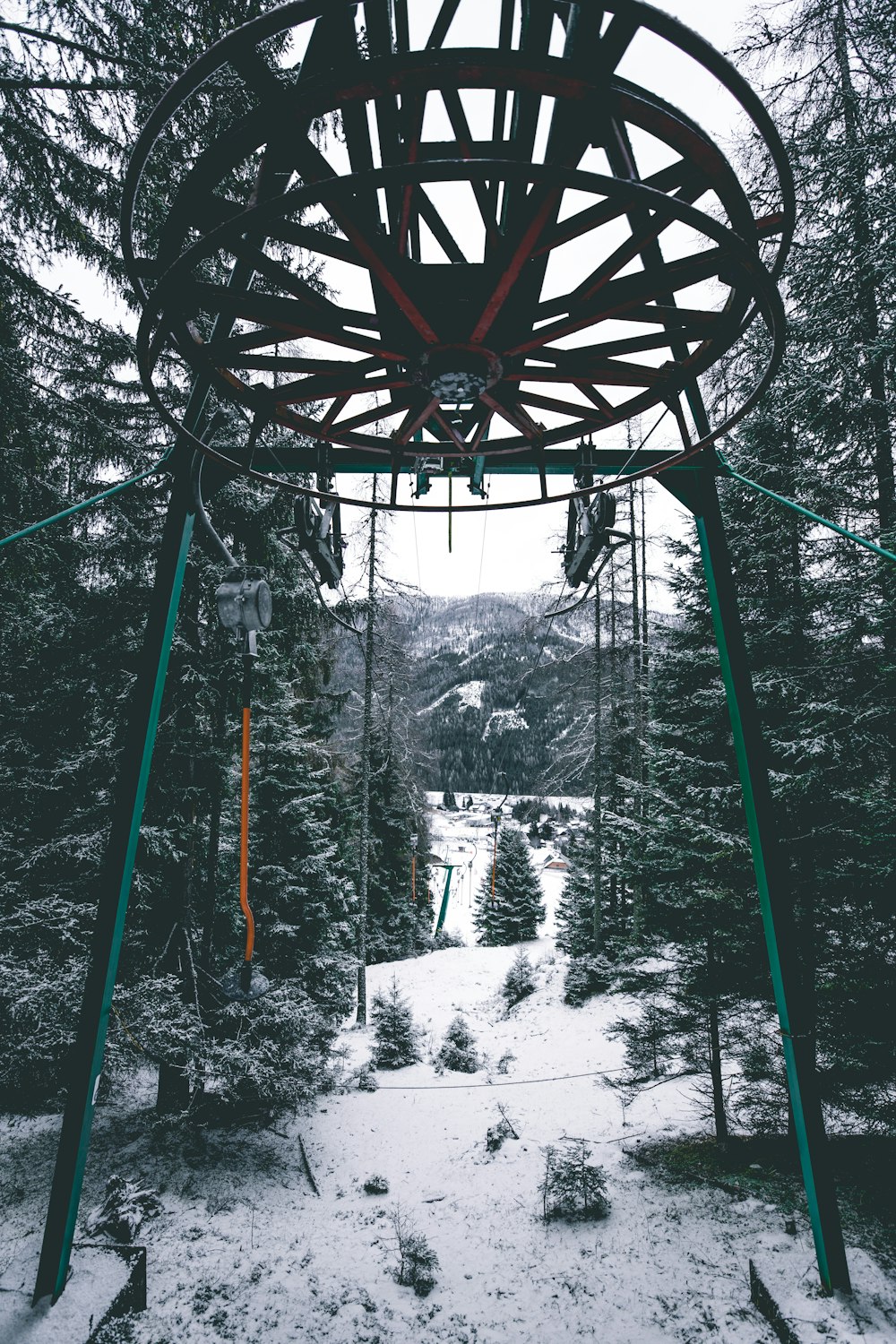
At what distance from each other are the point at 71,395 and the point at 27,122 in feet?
7.58

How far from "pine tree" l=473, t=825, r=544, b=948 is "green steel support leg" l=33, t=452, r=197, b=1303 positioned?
64.1 feet

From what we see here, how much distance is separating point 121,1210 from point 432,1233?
3.15 m

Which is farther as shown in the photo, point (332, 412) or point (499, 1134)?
point (499, 1134)

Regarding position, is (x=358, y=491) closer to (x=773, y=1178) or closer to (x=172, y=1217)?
(x=172, y=1217)

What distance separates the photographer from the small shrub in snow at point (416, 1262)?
5.55 metres

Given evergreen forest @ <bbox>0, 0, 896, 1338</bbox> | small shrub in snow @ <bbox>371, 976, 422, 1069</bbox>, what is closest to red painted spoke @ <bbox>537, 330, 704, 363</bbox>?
evergreen forest @ <bbox>0, 0, 896, 1338</bbox>

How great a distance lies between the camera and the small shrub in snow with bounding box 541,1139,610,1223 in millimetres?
6508

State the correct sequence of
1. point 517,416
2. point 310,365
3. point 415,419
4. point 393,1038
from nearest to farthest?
point 310,365 < point 415,419 < point 517,416 < point 393,1038

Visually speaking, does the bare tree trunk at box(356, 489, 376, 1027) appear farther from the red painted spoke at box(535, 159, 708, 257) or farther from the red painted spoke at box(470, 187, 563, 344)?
the red painted spoke at box(470, 187, 563, 344)

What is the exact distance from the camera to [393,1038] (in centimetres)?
1204

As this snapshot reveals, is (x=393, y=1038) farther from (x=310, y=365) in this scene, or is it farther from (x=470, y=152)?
(x=470, y=152)

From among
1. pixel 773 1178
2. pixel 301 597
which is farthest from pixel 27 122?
pixel 773 1178

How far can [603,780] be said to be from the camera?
14820 mm

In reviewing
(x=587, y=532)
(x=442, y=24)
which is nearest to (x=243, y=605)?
(x=587, y=532)
